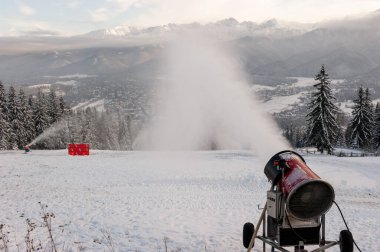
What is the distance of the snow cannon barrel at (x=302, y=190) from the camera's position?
270 inches

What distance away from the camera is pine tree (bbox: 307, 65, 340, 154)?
151 feet

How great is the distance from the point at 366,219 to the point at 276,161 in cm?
907

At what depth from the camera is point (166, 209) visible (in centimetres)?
1573

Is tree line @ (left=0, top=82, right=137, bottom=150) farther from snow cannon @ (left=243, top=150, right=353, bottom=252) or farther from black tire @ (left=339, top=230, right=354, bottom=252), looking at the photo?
black tire @ (left=339, top=230, right=354, bottom=252)

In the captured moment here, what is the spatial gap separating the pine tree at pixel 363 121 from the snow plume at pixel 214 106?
1939 cm

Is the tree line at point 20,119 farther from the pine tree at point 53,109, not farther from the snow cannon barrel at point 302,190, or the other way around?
the snow cannon barrel at point 302,190

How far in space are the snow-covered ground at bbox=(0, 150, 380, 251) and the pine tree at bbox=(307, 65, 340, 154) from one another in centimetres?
1348

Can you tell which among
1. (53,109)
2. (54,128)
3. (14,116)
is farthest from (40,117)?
(53,109)

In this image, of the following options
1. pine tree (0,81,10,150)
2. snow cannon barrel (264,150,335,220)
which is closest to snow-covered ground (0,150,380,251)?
snow cannon barrel (264,150,335,220)

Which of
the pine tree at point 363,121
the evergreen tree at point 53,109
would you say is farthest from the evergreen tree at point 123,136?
the pine tree at point 363,121

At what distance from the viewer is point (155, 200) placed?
1780cm

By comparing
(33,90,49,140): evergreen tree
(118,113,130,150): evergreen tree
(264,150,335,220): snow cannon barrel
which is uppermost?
(33,90,49,140): evergreen tree

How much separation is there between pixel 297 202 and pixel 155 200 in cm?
1168

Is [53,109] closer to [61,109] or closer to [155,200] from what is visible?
[61,109]
